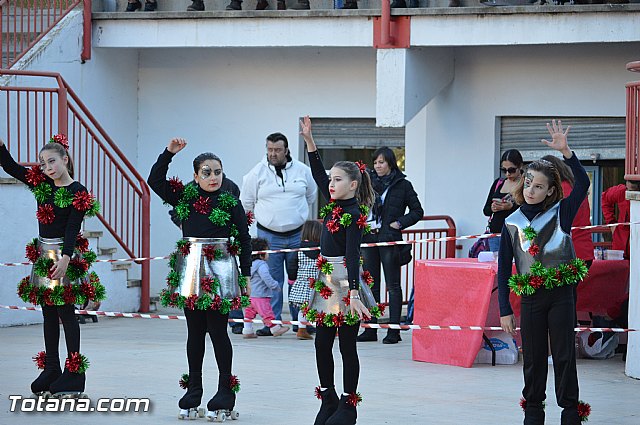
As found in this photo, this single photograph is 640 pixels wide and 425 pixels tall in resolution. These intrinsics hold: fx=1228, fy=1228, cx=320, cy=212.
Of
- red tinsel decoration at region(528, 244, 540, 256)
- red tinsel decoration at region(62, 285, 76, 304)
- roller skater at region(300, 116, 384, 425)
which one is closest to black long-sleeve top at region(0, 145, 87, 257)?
red tinsel decoration at region(62, 285, 76, 304)

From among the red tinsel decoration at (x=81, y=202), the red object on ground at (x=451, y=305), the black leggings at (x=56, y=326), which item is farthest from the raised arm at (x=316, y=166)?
the red object on ground at (x=451, y=305)

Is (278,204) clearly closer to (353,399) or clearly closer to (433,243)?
(433,243)

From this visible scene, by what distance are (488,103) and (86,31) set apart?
5.17 metres

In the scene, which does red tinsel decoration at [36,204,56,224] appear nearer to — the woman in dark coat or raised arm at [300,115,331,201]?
raised arm at [300,115,331,201]

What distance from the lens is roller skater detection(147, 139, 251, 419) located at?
7.68 m

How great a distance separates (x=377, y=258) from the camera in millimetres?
11992

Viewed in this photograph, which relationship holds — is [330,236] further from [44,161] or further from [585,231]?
[585,231]

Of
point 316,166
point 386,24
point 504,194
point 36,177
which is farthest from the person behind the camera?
point 386,24

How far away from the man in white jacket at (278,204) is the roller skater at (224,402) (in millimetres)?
4545

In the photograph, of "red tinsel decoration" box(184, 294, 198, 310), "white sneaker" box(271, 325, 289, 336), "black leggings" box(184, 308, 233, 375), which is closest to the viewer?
"red tinsel decoration" box(184, 294, 198, 310)

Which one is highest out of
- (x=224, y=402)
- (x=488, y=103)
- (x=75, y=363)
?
(x=488, y=103)

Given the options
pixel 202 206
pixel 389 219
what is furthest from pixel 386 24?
pixel 202 206

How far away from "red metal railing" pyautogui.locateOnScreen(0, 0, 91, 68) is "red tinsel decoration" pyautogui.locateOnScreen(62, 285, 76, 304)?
24.0 ft

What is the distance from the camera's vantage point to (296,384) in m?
9.27
